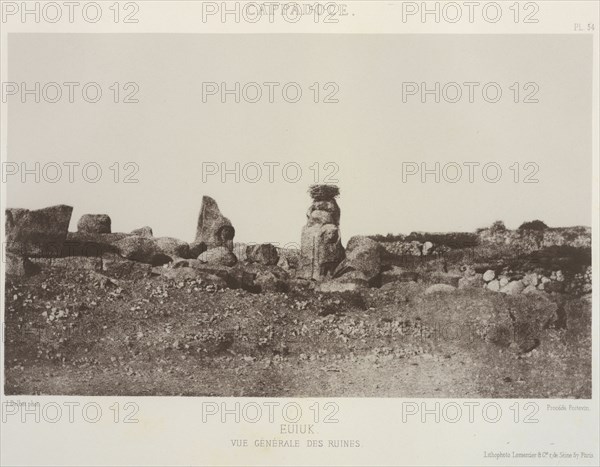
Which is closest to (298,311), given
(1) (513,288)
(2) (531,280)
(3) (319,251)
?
(3) (319,251)

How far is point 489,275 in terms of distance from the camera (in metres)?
3.67

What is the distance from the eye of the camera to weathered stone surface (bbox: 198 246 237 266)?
12.1 ft

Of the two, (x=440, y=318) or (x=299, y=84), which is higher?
(x=299, y=84)

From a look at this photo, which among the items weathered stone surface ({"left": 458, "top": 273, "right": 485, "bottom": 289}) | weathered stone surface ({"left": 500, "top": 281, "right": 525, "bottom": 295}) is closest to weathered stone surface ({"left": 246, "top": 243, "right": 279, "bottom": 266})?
weathered stone surface ({"left": 458, "top": 273, "right": 485, "bottom": 289})

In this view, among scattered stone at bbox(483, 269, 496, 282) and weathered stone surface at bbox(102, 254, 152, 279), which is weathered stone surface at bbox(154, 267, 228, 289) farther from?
scattered stone at bbox(483, 269, 496, 282)

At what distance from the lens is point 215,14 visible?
3689mm

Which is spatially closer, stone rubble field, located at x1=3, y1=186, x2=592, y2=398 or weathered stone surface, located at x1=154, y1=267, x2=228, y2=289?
stone rubble field, located at x1=3, y1=186, x2=592, y2=398

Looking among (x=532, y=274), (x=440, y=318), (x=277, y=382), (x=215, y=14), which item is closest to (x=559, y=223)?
(x=532, y=274)

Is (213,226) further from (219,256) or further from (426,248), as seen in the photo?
(426,248)

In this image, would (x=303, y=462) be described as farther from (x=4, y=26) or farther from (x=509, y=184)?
(x=4, y=26)

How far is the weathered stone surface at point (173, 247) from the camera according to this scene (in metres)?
3.70

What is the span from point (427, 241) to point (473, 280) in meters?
0.33

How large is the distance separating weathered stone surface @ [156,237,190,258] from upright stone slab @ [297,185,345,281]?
64 cm

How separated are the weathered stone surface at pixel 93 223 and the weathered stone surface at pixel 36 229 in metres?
0.08
